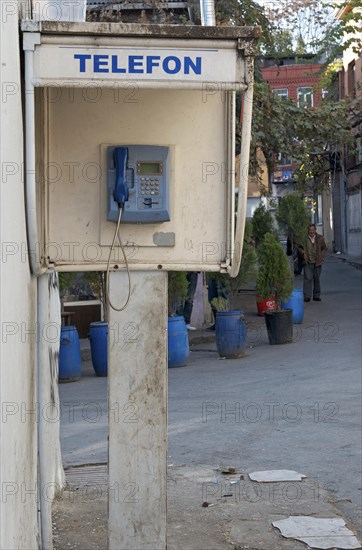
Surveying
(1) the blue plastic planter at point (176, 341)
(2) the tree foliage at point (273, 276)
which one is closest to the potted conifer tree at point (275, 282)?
(2) the tree foliage at point (273, 276)

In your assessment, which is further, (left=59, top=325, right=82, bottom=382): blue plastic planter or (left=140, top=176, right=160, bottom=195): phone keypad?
(left=59, top=325, right=82, bottom=382): blue plastic planter

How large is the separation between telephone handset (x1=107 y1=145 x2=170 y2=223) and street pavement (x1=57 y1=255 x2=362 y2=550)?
222 cm

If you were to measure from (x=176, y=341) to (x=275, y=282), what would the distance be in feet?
10.7

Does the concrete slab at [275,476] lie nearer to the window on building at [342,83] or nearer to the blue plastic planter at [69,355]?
the blue plastic planter at [69,355]

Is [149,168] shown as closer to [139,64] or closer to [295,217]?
[139,64]

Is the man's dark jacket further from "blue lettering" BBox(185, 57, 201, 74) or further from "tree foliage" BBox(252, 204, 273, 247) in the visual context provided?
"blue lettering" BBox(185, 57, 201, 74)

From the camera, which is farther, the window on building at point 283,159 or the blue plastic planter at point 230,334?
the window on building at point 283,159

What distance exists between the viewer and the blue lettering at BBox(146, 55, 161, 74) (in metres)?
4.47

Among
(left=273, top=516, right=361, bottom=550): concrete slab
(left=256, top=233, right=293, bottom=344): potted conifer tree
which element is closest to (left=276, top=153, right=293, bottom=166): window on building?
(left=256, top=233, right=293, bottom=344): potted conifer tree

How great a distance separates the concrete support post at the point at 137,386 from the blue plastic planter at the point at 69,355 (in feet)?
27.3

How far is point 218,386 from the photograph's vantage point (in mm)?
12695

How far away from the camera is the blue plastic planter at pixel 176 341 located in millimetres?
14583

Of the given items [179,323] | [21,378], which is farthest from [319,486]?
[179,323]

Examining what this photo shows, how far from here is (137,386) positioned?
539cm
